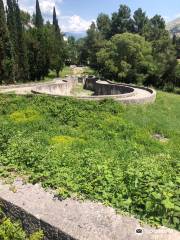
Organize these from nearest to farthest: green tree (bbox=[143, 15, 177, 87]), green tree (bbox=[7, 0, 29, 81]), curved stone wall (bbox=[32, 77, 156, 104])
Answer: curved stone wall (bbox=[32, 77, 156, 104]) < green tree (bbox=[7, 0, 29, 81]) < green tree (bbox=[143, 15, 177, 87])

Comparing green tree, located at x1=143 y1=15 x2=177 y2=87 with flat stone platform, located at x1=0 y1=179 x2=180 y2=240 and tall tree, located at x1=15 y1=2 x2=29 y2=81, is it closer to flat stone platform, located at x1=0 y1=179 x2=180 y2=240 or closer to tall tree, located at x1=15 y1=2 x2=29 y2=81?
tall tree, located at x1=15 y1=2 x2=29 y2=81

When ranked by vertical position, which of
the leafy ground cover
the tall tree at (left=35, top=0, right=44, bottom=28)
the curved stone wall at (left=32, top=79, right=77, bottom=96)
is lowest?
the curved stone wall at (left=32, top=79, right=77, bottom=96)

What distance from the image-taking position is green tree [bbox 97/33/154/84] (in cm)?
4925

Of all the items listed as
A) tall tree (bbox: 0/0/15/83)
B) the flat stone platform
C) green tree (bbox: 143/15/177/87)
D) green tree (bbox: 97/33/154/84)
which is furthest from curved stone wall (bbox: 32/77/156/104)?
the flat stone platform

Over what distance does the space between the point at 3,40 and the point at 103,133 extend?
92.5 feet

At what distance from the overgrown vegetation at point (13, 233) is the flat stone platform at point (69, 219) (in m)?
0.14

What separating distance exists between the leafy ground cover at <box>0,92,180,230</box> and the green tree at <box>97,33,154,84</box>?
62.1 feet

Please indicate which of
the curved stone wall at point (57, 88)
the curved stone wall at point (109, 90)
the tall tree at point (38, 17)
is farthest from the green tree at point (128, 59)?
the tall tree at point (38, 17)

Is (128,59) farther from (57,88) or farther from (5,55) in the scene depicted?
(5,55)

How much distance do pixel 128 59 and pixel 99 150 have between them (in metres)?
39.6

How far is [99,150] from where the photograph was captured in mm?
12148

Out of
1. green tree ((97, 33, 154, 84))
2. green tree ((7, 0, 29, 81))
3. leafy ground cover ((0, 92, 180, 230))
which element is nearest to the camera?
leafy ground cover ((0, 92, 180, 230))

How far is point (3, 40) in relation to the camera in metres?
39.9

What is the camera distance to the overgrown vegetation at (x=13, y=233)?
17.8 ft
